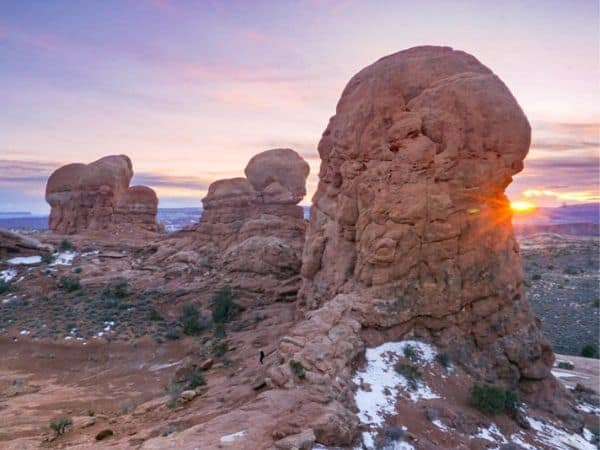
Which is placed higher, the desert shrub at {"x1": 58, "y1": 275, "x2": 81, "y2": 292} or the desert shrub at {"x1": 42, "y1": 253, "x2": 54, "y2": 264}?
the desert shrub at {"x1": 42, "y1": 253, "x2": 54, "y2": 264}

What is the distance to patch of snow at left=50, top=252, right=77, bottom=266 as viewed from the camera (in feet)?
107

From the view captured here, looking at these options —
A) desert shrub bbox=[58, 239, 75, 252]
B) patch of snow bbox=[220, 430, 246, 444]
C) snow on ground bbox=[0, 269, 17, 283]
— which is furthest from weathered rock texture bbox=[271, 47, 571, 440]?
desert shrub bbox=[58, 239, 75, 252]

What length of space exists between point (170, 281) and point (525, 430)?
21412 mm

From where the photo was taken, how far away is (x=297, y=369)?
32.8ft

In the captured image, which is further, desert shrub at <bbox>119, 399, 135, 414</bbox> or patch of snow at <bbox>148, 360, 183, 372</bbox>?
patch of snow at <bbox>148, 360, 183, 372</bbox>

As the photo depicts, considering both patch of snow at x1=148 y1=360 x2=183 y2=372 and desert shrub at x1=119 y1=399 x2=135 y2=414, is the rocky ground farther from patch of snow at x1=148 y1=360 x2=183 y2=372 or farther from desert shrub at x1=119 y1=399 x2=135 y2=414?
desert shrub at x1=119 y1=399 x2=135 y2=414

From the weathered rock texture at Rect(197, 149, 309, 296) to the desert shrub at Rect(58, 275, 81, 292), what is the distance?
25.8ft

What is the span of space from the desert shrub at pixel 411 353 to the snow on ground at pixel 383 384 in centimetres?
5

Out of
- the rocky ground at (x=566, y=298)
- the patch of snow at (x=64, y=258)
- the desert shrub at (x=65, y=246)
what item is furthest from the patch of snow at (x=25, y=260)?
the rocky ground at (x=566, y=298)

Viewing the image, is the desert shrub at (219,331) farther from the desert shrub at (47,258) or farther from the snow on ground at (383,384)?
the desert shrub at (47,258)

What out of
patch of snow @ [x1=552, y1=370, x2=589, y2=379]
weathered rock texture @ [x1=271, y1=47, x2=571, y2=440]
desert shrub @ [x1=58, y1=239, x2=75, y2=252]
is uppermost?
weathered rock texture @ [x1=271, y1=47, x2=571, y2=440]

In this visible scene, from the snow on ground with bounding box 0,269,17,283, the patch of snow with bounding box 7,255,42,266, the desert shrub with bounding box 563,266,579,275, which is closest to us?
the snow on ground with bounding box 0,269,17,283

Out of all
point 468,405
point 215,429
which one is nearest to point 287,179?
point 468,405

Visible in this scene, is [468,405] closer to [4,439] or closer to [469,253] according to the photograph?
[469,253]
